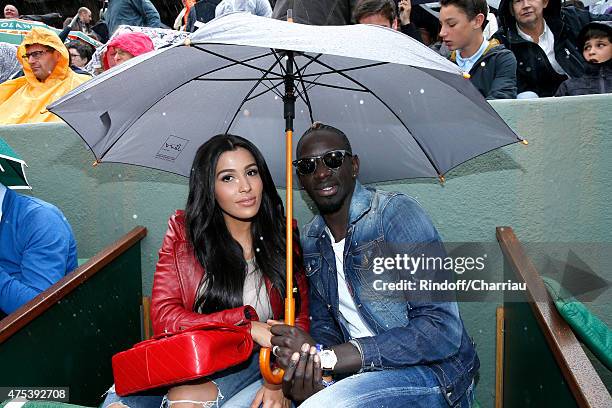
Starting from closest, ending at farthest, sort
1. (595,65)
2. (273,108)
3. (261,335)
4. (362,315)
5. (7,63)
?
(261,335)
(362,315)
(273,108)
(595,65)
(7,63)

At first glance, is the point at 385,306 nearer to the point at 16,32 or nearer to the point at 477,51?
the point at 477,51

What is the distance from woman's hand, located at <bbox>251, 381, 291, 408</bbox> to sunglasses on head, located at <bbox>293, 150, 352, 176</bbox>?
90cm

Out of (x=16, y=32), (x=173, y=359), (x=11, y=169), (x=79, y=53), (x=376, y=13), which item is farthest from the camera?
(x=16, y=32)

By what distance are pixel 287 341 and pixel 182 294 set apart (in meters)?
0.73

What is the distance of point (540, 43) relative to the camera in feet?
16.1

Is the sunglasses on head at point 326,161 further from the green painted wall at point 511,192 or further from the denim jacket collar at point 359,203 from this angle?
the green painted wall at point 511,192

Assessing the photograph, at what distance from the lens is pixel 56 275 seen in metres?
3.21

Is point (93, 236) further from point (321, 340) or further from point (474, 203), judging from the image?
point (474, 203)

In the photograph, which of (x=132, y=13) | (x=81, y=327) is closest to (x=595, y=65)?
(x=81, y=327)

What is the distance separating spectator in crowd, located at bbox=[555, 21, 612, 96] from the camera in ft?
13.8

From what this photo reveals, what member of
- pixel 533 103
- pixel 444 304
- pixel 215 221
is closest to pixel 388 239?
pixel 444 304

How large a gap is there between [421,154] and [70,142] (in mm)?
2415

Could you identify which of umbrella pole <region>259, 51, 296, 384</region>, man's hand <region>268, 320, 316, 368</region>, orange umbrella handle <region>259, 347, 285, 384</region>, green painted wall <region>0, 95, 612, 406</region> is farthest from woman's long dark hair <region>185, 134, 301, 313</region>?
green painted wall <region>0, 95, 612, 406</region>

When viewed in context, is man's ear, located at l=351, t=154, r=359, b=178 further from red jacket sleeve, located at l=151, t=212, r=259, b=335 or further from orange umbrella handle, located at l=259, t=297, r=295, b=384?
red jacket sleeve, located at l=151, t=212, r=259, b=335
